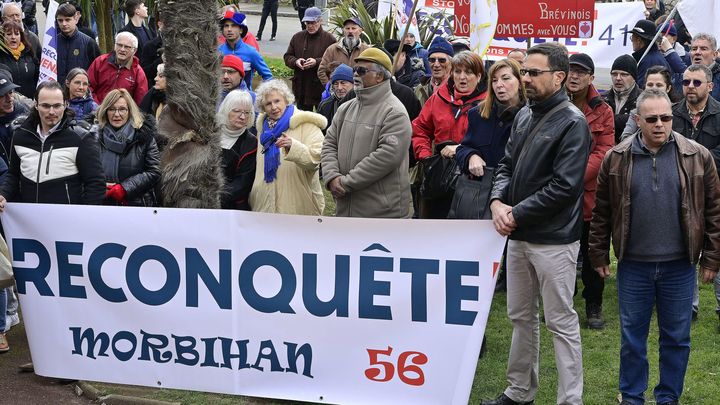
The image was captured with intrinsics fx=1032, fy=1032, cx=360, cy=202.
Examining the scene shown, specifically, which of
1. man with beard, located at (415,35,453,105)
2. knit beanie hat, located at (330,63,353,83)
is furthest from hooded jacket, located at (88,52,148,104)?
man with beard, located at (415,35,453,105)

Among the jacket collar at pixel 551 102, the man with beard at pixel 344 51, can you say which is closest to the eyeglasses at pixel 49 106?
the jacket collar at pixel 551 102

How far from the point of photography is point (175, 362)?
6676 millimetres

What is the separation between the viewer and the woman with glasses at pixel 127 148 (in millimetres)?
8500

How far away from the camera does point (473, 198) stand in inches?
301

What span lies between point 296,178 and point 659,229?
304 centimetres

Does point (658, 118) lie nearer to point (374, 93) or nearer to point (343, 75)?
point (374, 93)

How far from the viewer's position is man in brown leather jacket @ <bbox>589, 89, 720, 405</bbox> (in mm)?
6406

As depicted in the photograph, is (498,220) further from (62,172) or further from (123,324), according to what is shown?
(62,172)

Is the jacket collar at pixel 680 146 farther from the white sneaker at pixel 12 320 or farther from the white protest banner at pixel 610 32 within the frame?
the white protest banner at pixel 610 32

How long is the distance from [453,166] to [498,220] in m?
2.13

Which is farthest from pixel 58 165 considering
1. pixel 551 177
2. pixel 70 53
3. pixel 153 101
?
pixel 70 53

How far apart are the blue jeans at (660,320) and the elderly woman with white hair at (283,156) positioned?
2.71 metres

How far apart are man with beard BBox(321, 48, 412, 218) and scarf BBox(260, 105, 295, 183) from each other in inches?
25.7

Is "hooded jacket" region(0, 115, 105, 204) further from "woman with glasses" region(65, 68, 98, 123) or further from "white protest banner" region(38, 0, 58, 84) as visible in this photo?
"white protest banner" region(38, 0, 58, 84)
